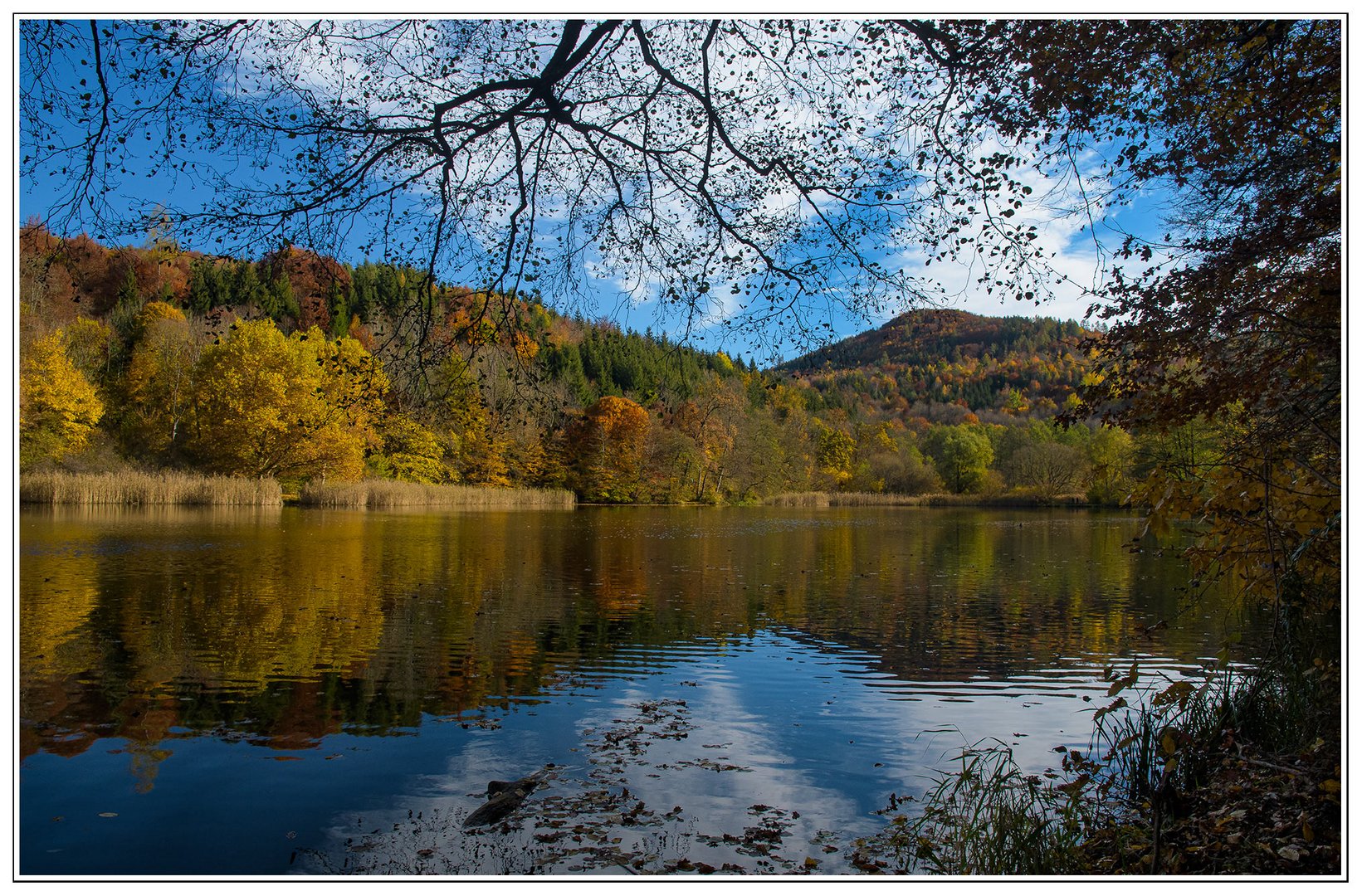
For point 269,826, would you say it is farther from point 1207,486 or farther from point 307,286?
point 1207,486

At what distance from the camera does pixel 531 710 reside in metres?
6.50

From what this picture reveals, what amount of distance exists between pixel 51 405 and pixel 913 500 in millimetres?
56193

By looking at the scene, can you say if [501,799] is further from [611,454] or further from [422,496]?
[611,454]

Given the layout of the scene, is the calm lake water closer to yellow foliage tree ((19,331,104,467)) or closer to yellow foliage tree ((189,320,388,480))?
yellow foliage tree ((19,331,104,467))

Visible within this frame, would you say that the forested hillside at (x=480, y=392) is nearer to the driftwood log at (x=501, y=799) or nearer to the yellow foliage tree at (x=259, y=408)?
the yellow foliage tree at (x=259, y=408)

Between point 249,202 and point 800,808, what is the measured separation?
5.43 metres

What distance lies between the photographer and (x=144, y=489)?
2966 centimetres

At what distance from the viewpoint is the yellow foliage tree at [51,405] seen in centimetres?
2836

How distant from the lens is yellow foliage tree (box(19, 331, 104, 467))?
28359 millimetres

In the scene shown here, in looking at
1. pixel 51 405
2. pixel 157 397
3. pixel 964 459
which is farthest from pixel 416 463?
pixel 964 459

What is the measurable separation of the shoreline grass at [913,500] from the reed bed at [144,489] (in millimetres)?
31861

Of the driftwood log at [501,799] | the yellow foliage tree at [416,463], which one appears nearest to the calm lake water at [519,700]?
the driftwood log at [501,799]

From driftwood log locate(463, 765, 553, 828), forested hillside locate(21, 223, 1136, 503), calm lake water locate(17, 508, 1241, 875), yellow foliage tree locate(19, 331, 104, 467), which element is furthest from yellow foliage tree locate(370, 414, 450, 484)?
driftwood log locate(463, 765, 553, 828)

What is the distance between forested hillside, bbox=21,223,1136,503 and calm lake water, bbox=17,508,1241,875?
235 centimetres
